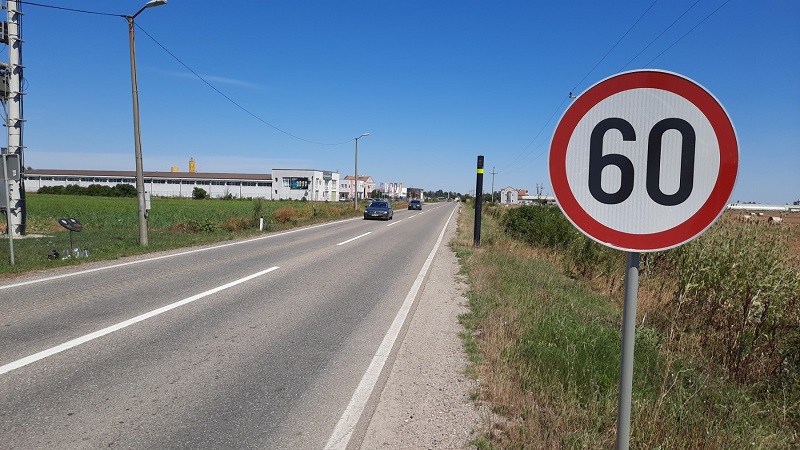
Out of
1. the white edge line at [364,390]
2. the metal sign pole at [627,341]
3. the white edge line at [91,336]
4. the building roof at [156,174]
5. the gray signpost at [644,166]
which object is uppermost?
the building roof at [156,174]

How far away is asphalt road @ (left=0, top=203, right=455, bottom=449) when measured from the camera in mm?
3455

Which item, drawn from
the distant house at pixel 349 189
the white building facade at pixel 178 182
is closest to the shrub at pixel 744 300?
the white building facade at pixel 178 182

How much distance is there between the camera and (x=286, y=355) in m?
5.11

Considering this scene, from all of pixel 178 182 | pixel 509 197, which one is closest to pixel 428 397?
pixel 178 182

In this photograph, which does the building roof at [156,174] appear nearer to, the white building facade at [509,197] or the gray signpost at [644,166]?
the white building facade at [509,197]

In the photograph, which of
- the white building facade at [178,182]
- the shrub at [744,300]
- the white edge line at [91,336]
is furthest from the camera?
the white building facade at [178,182]

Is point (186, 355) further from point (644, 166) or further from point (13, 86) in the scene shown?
point (13, 86)

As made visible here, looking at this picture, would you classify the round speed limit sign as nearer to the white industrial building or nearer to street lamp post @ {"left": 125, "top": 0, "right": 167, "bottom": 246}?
street lamp post @ {"left": 125, "top": 0, "right": 167, "bottom": 246}

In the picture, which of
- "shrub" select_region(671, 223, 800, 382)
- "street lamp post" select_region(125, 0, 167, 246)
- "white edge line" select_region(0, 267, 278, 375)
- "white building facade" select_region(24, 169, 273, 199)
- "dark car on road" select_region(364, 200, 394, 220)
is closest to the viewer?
"white edge line" select_region(0, 267, 278, 375)

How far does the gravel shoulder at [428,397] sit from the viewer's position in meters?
3.40

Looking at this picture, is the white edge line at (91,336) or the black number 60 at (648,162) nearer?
the black number 60 at (648,162)

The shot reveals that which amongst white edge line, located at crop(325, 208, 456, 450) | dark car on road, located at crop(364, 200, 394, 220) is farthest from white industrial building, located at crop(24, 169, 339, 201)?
white edge line, located at crop(325, 208, 456, 450)

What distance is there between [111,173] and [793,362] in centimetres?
13855

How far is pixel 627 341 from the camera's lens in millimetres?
1897
